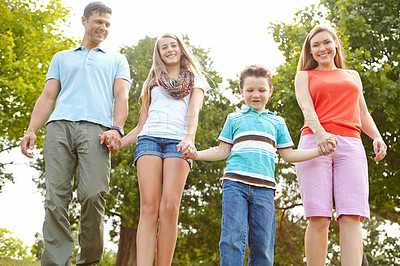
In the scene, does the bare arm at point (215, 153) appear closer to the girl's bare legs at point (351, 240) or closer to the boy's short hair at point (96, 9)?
the girl's bare legs at point (351, 240)

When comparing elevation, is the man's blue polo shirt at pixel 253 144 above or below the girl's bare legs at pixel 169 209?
above

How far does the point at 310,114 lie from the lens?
3.98 metres

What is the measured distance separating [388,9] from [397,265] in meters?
10.9

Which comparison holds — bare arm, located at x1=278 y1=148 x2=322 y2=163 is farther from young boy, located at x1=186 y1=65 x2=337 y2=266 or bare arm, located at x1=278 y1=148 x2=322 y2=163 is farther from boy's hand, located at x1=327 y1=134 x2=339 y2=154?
boy's hand, located at x1=327 y1=134 x2=339 y2=154

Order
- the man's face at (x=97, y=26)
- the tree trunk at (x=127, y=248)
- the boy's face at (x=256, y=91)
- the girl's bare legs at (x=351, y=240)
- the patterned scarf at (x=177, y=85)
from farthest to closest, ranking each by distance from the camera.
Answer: the tree trunk at (x=127, y=248)
the man's face at (x=97, y=26)
the patterned scarf at (x=177, y=85)
the boy's face at (x=256, y=91)
the girl's bare legs at (x=351, y=240)

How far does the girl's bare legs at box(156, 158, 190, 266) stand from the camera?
3.83 m

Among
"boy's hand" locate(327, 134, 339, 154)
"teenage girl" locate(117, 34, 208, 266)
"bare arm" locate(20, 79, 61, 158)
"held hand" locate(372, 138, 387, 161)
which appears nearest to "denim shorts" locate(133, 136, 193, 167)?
Answer: "teenage girl" locate(117, 34, 208, 266)

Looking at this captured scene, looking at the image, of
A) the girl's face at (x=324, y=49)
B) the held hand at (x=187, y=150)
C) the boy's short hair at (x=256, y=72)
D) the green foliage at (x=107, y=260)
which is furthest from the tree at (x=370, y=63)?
the green foliage at (x=107, y=260)

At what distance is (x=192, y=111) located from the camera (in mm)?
4191

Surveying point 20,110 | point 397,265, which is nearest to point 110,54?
point 20,110

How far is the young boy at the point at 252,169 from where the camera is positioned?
136 inches

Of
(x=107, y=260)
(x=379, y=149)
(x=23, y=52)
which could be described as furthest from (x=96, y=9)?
(x=107, y=260)

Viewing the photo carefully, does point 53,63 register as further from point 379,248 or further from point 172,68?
point 379,248

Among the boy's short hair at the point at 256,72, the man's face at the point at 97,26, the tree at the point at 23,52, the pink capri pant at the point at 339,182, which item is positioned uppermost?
the tree at the point at 23,52
